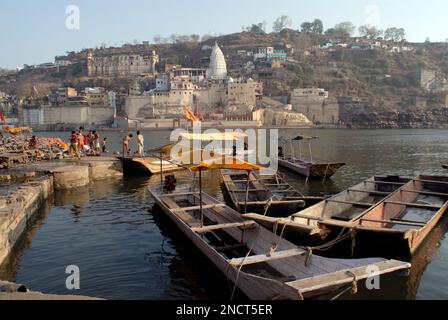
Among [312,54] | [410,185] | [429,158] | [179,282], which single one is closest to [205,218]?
[179,282]

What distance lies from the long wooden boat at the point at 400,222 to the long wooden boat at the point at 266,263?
1905 millimetres

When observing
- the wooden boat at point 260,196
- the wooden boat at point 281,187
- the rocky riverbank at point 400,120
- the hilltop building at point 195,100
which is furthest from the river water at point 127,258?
the rocky riverbank at point 400,120

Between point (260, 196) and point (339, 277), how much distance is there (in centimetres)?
961

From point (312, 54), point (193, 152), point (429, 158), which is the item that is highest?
point (312, 54)

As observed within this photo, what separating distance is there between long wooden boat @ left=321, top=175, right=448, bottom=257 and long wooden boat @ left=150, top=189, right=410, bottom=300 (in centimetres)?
190

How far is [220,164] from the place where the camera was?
440 inches

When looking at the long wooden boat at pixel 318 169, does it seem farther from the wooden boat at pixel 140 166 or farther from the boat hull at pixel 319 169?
the wooden boat at pixel 140 166

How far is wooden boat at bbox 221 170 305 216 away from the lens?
48.0ft

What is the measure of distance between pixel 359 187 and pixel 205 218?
6.98 m

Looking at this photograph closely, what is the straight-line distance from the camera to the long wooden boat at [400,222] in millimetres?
10266

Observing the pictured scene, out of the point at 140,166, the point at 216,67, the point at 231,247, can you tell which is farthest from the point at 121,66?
the point at 231,247

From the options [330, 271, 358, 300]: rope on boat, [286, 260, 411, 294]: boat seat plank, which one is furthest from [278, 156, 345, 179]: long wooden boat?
[330, 271, 358, 300]: rope on boat

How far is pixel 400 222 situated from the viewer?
11625 mm
